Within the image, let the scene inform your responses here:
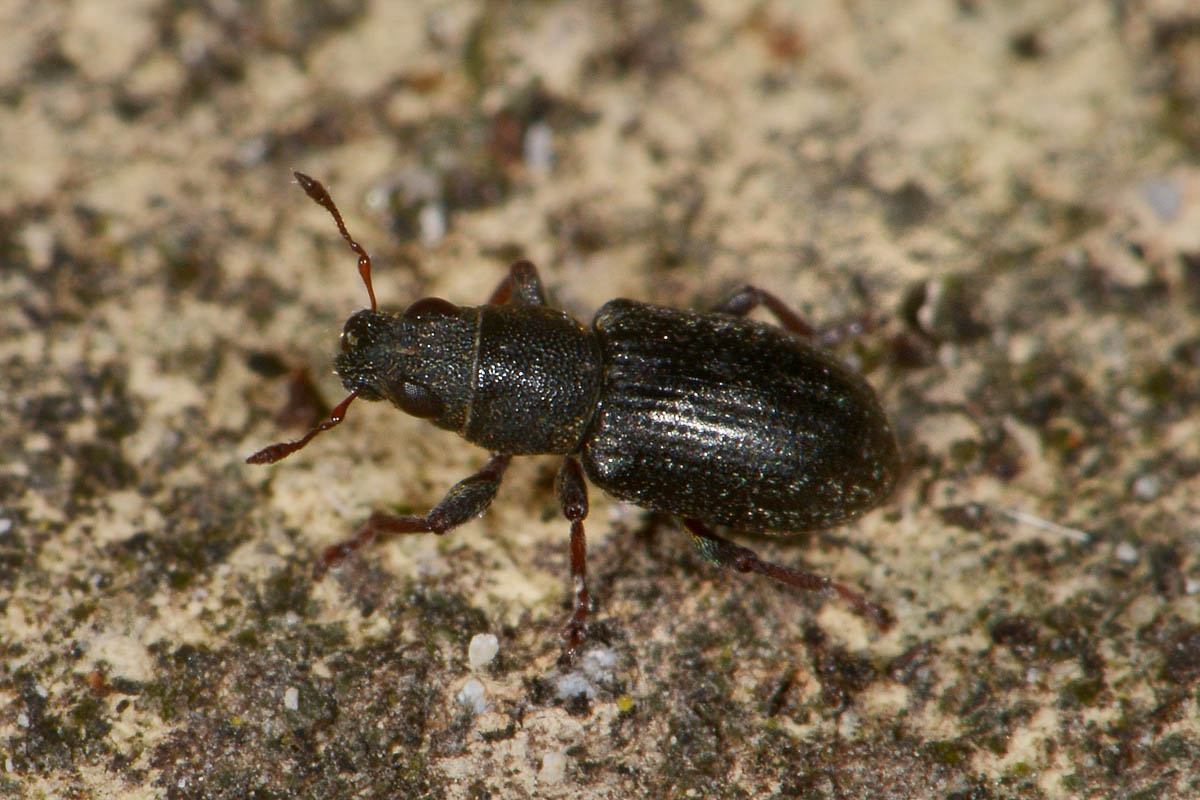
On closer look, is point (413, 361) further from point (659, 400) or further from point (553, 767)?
point (553, 767)

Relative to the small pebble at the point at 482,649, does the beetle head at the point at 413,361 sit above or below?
above

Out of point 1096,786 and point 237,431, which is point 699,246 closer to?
point 237,431

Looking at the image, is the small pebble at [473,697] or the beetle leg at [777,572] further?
the beetle leg at [777,572]

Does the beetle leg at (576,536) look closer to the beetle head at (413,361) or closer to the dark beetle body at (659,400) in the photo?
the dark beetle body at (659,400)

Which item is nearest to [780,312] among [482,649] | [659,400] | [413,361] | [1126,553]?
[659,400]

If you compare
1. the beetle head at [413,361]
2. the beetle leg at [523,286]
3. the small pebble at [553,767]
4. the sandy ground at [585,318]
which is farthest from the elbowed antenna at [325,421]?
the small pebble at [553,767]

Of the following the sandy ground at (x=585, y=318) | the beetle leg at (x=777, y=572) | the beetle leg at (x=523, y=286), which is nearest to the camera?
the sandy ground at (x=585, y=318)
